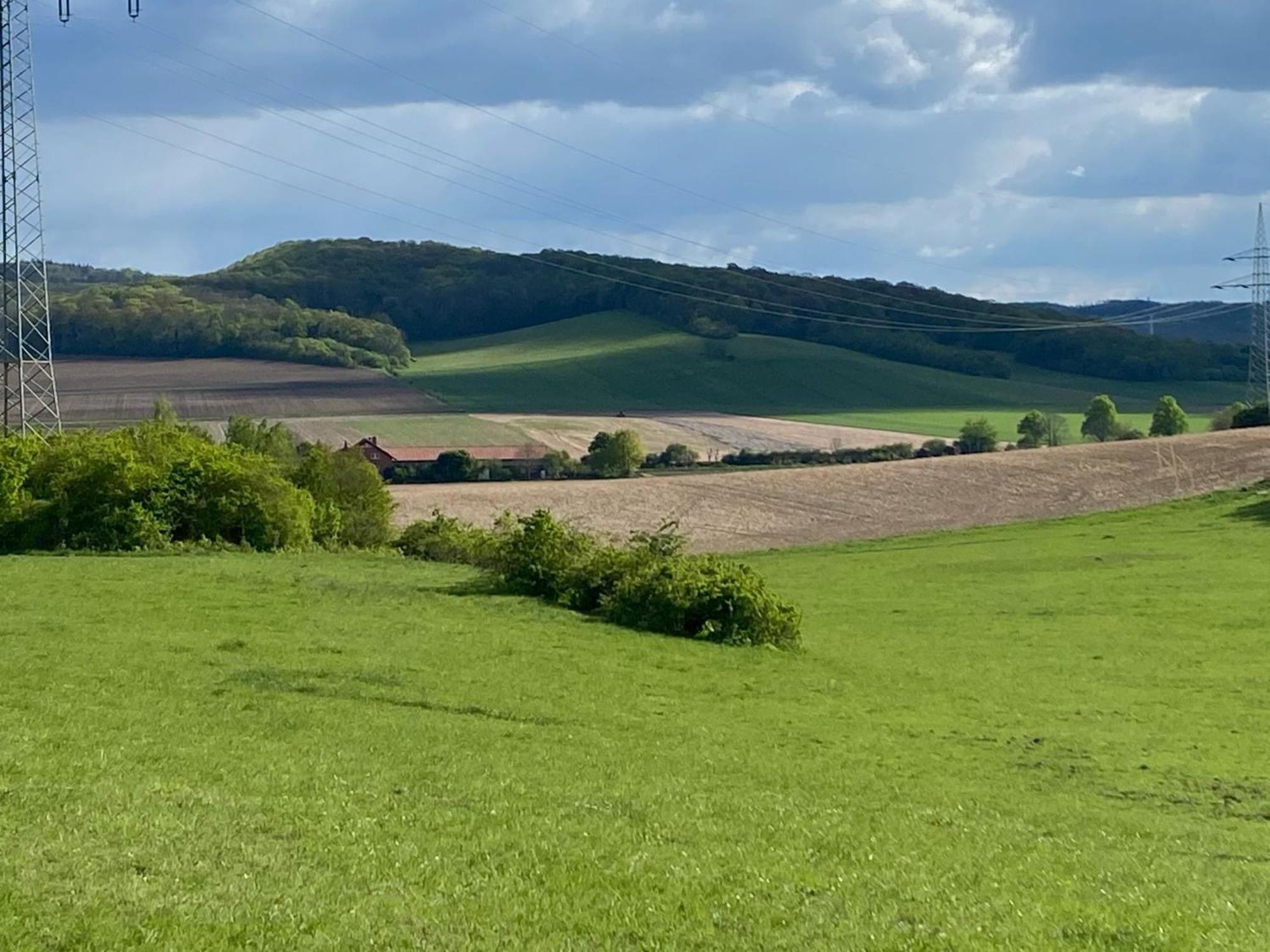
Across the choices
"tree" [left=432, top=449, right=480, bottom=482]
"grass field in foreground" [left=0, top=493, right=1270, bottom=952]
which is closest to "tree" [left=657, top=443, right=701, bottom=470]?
"tree" [left=432, top=449, right=480, bottom=482]

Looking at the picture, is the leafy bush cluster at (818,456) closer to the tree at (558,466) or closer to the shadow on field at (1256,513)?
the tree at (558,466)

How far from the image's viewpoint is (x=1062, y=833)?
692 inches

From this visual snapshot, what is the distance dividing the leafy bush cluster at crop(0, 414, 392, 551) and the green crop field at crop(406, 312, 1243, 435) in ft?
216

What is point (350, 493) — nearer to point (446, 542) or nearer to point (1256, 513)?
point (446, 542)

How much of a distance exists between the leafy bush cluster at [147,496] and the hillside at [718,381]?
65744 mm

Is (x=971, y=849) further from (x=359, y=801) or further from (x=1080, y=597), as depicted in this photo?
(x=1080, y=597)

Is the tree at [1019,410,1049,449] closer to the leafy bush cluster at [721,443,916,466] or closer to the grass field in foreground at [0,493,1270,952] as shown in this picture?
the leafy bush cluster at [721,443,916,466]

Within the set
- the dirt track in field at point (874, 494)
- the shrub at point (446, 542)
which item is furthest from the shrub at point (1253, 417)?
the shrub at point (446, 542)

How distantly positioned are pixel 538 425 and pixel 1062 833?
95.2 metres

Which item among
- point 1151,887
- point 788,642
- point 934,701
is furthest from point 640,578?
point 1151,887

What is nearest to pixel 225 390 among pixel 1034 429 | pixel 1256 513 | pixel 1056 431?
pixel 1034 429

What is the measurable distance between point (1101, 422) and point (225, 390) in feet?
236

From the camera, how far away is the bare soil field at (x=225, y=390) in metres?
107

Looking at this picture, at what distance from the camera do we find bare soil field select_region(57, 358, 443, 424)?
107 metres
